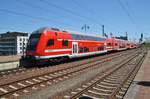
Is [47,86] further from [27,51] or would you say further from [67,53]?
[67,53]

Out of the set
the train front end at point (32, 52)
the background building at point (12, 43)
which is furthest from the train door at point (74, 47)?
the background building at point (12, 43)

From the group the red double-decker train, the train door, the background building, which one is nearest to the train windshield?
the red double-decker train

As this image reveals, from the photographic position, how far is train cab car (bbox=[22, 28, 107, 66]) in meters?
20.4

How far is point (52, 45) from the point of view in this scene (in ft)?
71.1

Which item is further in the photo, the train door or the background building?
the background building

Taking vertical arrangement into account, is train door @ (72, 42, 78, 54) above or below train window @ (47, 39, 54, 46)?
below

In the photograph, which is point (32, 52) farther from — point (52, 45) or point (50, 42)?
point (52, 45)

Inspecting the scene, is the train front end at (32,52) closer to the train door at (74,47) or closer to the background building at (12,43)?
the train door at (74,47)

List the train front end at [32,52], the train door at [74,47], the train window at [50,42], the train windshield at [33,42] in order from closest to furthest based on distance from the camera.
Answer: the train front end at [32,52] → the train windshield at [33,42] → the train window at [50,42] → the train door at [74,47]

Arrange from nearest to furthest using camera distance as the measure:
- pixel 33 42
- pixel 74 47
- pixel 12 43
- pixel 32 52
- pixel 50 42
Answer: pixel 32 52, pixel 33 42, pixel 50 42, pixel 74 47, pixel 12 43

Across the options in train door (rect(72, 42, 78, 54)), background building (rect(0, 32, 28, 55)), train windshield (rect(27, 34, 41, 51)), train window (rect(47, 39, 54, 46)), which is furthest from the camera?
background building (rect(0, 32, 28, 55))

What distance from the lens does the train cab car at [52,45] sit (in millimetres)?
20409

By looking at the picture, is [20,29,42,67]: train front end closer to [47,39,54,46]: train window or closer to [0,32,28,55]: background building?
[47,39,54,46]: train window

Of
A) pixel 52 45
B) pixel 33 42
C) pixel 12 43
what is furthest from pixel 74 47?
pixel 12 43
